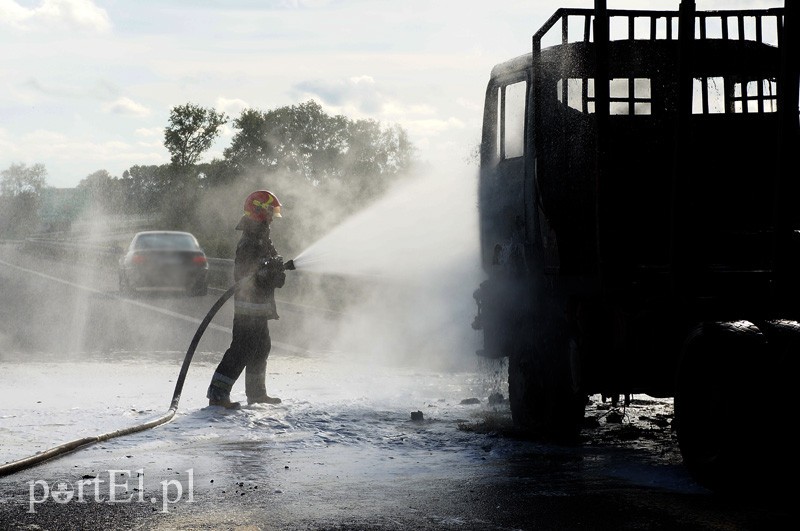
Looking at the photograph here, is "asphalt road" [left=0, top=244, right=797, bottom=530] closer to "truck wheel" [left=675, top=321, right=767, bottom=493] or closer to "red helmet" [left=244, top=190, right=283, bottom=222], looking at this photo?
"truck wheel" [left=675, top=321, right=767, bottom=493]

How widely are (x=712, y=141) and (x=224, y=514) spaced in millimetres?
3898

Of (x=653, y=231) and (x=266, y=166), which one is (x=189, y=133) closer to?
(x=266, y=166)

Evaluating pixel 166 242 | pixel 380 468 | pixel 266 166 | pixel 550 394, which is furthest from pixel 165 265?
pixel 266 166

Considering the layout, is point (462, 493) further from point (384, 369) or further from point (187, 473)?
point (384, 369)

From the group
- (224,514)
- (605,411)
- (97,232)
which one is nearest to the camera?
(224,514)

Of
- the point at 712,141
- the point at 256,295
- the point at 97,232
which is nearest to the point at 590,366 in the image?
the point at 712,141

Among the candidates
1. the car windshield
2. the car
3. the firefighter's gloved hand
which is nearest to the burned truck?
the firefighter's gloved hand

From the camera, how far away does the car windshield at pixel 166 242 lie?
917 inches

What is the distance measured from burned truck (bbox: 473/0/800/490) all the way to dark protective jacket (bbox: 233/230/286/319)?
5.98 feet

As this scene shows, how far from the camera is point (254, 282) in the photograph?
9.24m

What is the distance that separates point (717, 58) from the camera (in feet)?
25.9

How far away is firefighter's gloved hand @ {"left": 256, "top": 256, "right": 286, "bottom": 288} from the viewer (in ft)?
30.2

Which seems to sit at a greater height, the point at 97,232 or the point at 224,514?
the point at 97,232

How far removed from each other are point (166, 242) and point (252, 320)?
14851 mm
